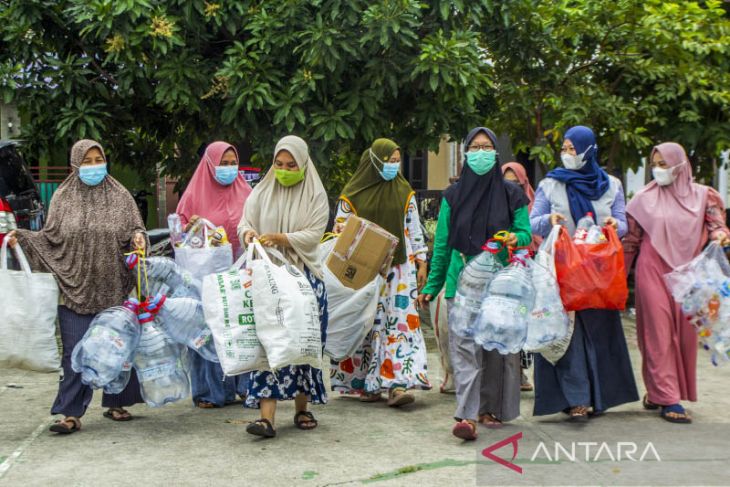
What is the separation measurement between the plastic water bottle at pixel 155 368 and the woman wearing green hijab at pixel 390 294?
1.38 meters

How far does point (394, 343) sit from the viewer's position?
21.9 feet

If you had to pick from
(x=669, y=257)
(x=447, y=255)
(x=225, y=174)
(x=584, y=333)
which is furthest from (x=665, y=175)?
(x=225, y=174)

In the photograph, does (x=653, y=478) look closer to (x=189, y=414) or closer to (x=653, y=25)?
(x=189, y=414)

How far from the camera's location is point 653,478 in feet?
15.8

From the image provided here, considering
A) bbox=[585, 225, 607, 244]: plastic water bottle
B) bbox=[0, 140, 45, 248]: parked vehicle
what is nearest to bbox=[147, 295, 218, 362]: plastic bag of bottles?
bbox=[585, 225, 607, 244]: plastic water bottle

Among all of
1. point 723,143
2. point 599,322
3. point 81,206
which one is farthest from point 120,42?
point 723,143

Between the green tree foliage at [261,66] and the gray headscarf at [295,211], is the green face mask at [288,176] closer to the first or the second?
the gray headscarf at [295,211]

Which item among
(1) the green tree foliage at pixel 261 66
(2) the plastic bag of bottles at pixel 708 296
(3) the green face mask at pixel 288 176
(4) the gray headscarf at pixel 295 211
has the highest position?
(1) the green tree foliage at pixel 261 66

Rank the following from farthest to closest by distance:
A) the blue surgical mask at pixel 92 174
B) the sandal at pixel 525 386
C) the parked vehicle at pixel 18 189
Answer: the parked vehicle at pixel 18 189 < the sandal at pixel 525 386 < the blue surgical mask at pixel 92 174

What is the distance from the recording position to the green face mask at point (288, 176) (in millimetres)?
5871

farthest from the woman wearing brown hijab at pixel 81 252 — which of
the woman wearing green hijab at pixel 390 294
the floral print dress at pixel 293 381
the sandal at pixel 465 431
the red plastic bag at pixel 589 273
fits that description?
the red plastic bag at pixel 589 273

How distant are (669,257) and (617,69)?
216 inches

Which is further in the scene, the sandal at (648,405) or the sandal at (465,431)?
the sandal at (648,405)

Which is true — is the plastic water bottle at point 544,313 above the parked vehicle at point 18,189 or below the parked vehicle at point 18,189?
below
